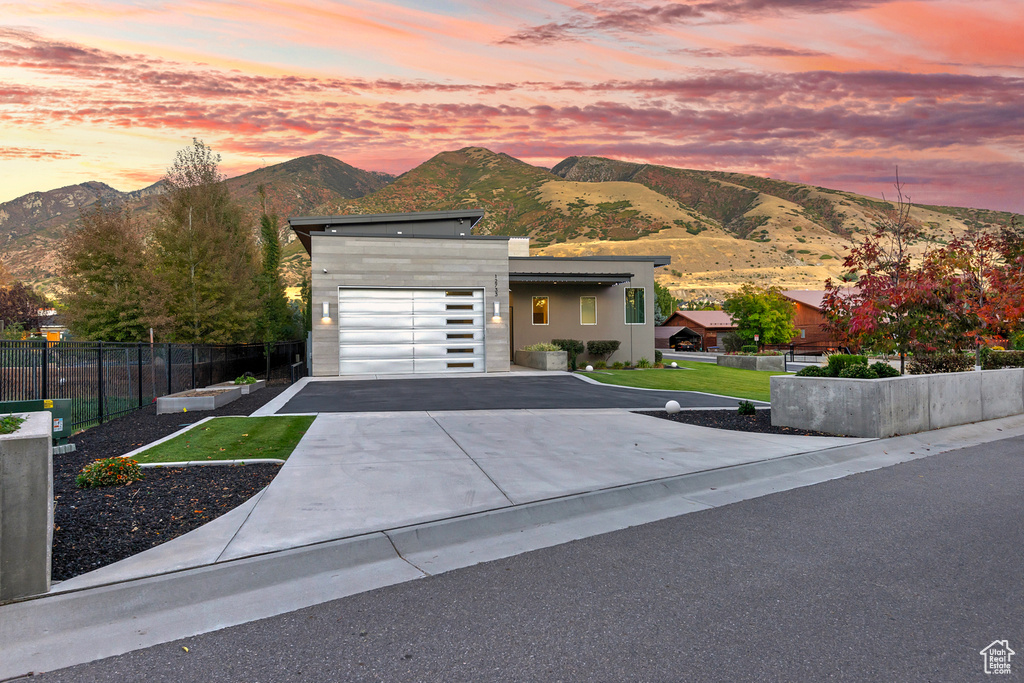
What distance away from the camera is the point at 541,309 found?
98.0 feet

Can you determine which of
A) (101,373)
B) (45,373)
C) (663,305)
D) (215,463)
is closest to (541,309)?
(101,373)

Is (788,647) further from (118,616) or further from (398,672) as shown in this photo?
(118,616)

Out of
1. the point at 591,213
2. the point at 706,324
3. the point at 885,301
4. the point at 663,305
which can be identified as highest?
the point at 591,213

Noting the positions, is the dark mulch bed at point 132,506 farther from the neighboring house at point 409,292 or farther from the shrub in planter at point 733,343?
the shrub in planter at point 733,343

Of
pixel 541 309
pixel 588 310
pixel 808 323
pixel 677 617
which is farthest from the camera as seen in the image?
pixel 808 323

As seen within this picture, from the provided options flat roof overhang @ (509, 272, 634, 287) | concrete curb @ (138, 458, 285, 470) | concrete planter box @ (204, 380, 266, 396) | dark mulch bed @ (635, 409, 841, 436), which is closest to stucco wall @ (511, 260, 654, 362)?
flat roof overhang @ (509, 272, 634, 287)

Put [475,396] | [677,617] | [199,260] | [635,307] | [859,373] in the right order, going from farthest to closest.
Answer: [635,307]
[199,260]
[475,396]
[859,373]
[677,617]

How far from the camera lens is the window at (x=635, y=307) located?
30.2m

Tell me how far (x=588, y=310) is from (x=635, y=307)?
7.67ft

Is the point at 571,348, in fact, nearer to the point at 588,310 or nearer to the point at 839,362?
the point at 588,310

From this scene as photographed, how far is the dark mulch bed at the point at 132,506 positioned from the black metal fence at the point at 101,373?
203 cm

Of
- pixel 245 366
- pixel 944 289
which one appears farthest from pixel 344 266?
pixel 944 289

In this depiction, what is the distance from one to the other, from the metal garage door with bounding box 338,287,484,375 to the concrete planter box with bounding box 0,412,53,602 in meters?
20.0

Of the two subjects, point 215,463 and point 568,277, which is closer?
point 215,463
